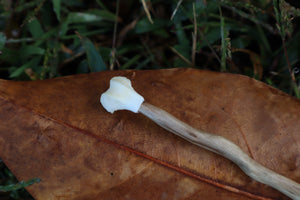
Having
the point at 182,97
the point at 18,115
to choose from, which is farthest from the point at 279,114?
the point at 18,115

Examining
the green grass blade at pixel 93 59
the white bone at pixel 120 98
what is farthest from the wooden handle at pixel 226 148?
the green grass blade at pixel 93 59

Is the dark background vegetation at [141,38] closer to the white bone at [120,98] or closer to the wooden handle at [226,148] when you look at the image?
the white bone at [120,98]

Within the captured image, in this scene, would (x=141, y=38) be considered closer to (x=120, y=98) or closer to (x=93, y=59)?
(x=93, y=59)

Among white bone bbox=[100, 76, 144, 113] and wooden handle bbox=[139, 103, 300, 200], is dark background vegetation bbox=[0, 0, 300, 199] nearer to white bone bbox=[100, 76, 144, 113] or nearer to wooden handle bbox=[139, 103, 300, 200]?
white bone bbox=[100, 76, 144, 113]

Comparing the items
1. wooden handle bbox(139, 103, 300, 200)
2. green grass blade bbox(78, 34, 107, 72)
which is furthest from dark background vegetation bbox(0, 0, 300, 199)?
wooden handle bbox(139, 103, 300, 200)

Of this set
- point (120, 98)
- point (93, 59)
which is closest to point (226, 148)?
point (120, 98)

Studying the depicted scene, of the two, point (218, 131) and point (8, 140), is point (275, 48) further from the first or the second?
point (8, 140)
